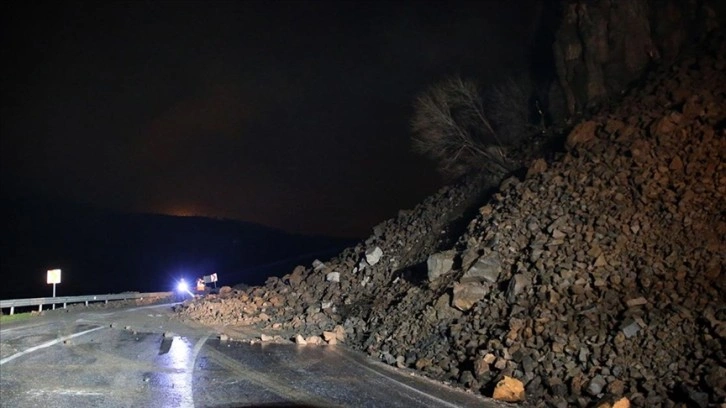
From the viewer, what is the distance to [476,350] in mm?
10859

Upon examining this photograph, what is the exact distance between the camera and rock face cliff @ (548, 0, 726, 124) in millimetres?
19375

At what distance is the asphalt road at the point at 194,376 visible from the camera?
802 centimetres

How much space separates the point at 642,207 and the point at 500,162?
10100mm

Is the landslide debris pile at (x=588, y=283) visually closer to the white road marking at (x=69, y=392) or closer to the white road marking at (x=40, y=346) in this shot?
the white road marking at (x=40, y=346)

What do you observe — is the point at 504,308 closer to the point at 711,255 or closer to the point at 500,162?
the point at 711,255

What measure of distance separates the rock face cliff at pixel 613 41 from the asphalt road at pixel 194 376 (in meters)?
16.6

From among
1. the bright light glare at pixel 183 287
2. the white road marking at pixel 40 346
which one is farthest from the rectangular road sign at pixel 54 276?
the white road marking at pixel 40 346

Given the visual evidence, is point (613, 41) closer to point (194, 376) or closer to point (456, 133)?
point (456, 133)

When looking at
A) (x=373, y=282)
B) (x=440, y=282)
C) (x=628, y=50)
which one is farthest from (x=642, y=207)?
(x=628, y=50)

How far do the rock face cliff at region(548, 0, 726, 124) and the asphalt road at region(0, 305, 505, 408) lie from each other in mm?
16610

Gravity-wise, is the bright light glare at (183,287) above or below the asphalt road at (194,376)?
above

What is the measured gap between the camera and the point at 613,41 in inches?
837

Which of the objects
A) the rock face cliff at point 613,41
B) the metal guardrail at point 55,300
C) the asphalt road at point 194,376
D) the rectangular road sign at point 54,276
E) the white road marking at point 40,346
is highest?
the rock face cliff at point 613,41

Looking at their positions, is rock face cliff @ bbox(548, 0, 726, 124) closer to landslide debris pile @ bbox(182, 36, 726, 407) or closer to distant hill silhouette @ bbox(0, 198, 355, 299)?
landslide debris pile @ bbox(182, 36, 726, 407)
